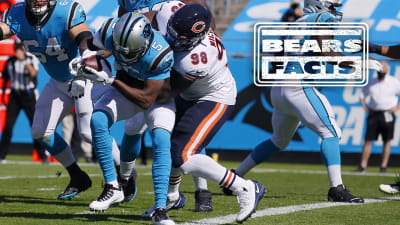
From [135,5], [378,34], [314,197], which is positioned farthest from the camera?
[378,34]

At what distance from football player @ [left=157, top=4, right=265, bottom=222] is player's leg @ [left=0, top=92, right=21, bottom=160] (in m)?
7.06

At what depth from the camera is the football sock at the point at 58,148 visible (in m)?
6.05

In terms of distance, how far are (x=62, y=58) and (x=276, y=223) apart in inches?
94.6

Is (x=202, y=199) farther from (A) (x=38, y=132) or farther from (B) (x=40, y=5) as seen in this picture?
(B) (x=40, y=5)

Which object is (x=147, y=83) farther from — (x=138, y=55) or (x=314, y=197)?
(x=314, y=197)

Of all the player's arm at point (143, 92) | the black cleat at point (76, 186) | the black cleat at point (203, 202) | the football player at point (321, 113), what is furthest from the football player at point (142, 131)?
the football player at point (321, 113)

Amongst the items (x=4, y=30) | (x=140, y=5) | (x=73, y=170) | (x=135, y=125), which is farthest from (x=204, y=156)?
(x=4, y=30)

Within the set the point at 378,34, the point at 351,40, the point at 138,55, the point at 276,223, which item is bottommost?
the point at 378,34

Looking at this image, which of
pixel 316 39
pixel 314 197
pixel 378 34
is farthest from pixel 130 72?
pixel 378 34

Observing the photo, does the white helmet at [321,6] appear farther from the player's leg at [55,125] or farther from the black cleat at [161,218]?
the black cleat at [161,218]

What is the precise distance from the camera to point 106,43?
456 centimetres

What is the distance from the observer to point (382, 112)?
10984mm

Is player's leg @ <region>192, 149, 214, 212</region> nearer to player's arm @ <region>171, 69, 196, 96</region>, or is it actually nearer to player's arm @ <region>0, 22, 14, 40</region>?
player's arm @ <region>171, 69, 196, 96</region>

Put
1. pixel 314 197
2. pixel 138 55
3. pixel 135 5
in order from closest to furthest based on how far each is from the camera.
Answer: pixel 138 55 → pixel 135 5 → pixel 314 197
